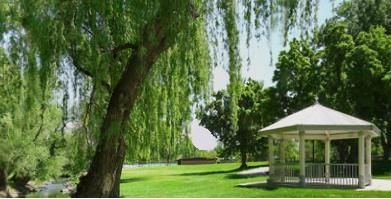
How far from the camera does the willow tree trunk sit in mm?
6996

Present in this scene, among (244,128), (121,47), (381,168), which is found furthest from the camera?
(244,128)

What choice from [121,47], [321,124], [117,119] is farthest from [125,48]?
[321,124]

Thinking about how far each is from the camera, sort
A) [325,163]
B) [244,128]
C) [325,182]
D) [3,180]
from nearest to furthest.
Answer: [325,182] < [325,163] < [3,180] < [244,128]

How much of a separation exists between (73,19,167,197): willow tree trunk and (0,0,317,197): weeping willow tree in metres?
0.01

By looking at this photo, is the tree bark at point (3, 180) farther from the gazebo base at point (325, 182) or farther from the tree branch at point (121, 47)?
the tree branch at point (121, 47)

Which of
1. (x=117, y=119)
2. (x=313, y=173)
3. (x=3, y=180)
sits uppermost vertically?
(x=117, y=119)

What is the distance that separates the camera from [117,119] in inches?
274

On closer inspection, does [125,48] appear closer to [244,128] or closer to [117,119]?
[117,119]

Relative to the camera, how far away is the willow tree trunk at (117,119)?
23.0 ft

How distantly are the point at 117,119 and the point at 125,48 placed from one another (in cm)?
98

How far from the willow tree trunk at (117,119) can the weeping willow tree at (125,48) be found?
0.01 meters

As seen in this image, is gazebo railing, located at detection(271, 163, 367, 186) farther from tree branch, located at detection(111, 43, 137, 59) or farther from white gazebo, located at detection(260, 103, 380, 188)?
tree branch, located at detection(111, 43, 137, 59)

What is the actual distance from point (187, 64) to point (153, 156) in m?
2.62

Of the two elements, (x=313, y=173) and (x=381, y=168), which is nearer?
(x=313, y=173)
